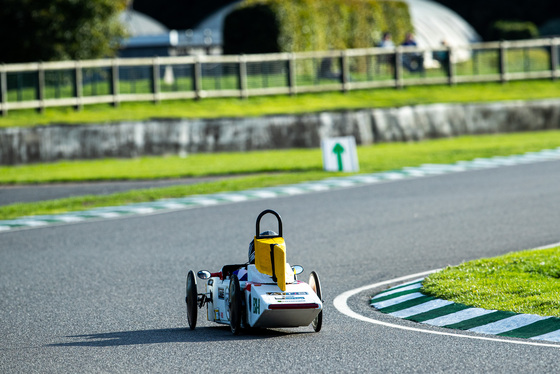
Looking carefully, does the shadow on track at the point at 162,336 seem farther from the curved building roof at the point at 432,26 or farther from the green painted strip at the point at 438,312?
the curved building roof at the point at 432,26

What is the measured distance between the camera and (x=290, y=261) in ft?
42.5

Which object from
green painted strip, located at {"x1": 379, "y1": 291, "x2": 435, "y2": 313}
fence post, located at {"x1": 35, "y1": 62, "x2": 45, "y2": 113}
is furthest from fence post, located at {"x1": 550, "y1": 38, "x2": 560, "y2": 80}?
green painted strip, located at {"x1": 379, "y1": 291, "x2": 435, "y2": 313}

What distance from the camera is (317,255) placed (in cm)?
1352

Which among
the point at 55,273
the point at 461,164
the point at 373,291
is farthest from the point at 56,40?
the point at 373,291

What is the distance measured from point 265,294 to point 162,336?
1217 mm

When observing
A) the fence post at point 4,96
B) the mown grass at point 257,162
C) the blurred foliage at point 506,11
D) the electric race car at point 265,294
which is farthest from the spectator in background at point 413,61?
the blurred foliage at point 506,11

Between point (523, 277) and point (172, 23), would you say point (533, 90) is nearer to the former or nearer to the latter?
point (523, 277)

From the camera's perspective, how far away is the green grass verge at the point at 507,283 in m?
9.48

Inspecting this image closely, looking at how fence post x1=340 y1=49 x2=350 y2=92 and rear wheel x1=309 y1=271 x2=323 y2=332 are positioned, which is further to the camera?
fence post x1=340 y1=49 x2=350 y2=92

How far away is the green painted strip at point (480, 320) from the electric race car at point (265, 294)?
1.37 metres

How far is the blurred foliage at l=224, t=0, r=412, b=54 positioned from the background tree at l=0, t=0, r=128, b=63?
5747mm

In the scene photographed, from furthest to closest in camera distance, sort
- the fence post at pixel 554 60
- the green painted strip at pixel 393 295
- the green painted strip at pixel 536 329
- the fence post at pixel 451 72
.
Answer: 1. the fence post at pixel 554 60
2. the fence post at pixel 451 72
3. the green painted strip at pixel 393 295
4. the green painted strip at pixel 536 329

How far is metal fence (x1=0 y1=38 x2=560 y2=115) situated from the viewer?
28.5 meters

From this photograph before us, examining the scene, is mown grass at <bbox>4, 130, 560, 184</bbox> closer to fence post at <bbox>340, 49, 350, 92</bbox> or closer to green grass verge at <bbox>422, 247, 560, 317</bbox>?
fence post at <bbox>340, 49, 350, 92</bbox>
